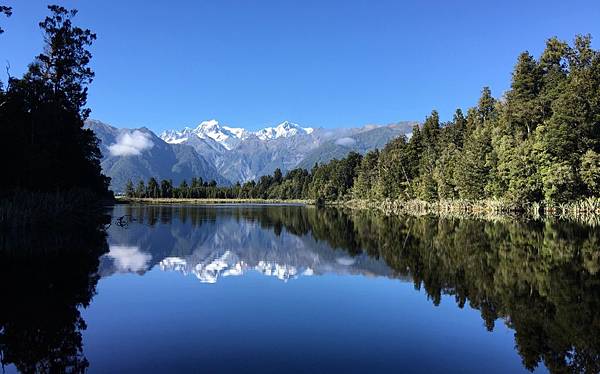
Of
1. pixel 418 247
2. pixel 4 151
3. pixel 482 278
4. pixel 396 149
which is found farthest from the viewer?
pixel 396 149

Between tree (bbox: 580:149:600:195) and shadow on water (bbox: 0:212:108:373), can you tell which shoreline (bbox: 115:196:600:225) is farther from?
shadow on water (bbox: 0:212:108:373)

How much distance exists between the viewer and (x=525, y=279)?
17.2m

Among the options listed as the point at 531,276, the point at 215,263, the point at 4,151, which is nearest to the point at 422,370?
the point at 531,276

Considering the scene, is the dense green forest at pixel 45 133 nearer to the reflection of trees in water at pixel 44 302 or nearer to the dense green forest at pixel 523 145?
the reflection of trees in water at pixel 44 302

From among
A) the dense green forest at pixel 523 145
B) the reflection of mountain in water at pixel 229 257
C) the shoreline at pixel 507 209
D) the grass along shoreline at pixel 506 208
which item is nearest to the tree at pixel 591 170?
the dense green forest at pixel 523 145

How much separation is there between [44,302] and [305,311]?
735cm

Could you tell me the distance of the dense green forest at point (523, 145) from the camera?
183 feet

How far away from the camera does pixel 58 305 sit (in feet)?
42.5

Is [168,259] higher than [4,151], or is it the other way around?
[4,151]

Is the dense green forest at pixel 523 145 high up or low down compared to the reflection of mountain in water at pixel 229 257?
up

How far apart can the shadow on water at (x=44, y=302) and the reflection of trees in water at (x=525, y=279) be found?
9.39m

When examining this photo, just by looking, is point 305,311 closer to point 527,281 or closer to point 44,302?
point 44,302

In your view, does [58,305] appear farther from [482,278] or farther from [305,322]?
[482,278]

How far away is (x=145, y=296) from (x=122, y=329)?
4.12 m
